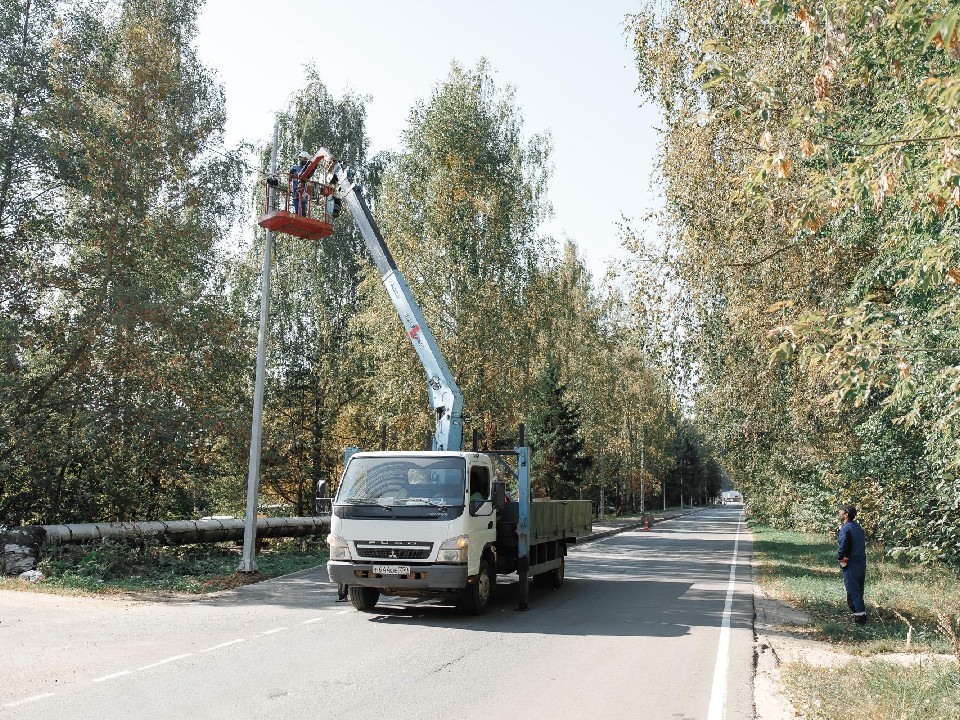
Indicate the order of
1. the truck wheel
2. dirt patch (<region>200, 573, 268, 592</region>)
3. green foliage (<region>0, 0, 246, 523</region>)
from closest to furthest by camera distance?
the truck wheel, dirt patch (<region>200, 573, 268, 592</region>), green foliage (<region>0, 0, 246, 523</region>)

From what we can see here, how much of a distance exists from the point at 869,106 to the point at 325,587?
12.9 m

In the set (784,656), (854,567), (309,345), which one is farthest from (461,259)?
(784,656)

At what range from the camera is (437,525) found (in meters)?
11.8

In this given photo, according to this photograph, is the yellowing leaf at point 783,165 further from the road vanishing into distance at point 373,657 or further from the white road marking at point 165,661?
the white road marking at point 165,661

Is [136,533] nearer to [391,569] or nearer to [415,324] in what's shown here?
[415,324]

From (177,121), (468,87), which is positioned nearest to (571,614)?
(177,121)

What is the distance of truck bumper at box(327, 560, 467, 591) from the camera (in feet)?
37.7

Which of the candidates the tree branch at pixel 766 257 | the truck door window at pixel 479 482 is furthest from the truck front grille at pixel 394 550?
the tree branch at pixel 766 257

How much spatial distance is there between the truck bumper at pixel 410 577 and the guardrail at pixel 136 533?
330 inches

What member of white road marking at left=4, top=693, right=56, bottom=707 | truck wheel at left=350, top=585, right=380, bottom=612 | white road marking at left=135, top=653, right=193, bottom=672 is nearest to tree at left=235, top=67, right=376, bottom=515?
truck wheel at left=350, top=585, right=380, bottom=612

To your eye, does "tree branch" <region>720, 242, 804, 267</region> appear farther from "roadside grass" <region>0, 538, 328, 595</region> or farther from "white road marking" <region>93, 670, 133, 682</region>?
"white road marking" <region>93, 670, 133, 682</region>

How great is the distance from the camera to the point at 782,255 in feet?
54.1

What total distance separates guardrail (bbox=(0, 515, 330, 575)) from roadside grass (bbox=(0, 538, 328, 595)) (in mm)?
283

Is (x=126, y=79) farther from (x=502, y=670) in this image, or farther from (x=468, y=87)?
(x=502, y=670)
